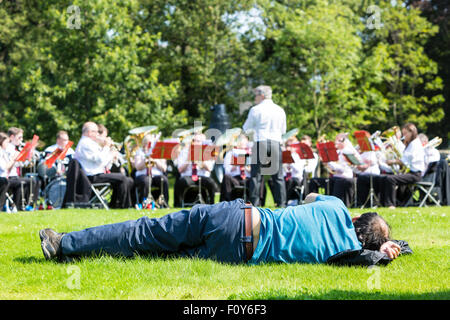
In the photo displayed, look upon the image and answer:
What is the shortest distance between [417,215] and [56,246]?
6317 mm

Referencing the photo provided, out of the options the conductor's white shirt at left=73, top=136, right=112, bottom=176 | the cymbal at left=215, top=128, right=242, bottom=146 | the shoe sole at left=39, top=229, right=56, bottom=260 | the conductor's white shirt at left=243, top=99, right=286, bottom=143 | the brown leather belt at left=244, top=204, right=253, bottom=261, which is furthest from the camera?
the cymbal at left=215, top=128, right=242, bottom=146

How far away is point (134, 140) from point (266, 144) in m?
3.69

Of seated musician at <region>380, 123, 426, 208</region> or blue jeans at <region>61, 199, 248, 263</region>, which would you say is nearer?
blue jeans at <region>61, 199, 248, 263</region>

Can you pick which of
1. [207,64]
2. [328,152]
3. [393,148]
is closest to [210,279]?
[328,152]

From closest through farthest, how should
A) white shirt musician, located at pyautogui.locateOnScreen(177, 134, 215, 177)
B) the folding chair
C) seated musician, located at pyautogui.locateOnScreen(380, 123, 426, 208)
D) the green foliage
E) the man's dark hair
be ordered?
1. the man's dark hair
2. seated musician, located at pyautogui.locateOnScreen(380, 123, 426, 208)
3. the folding chair
4. white shirt musician, located at pyautogui.locateOnScreen(177, 134, 215, 177)
5. the green foliage

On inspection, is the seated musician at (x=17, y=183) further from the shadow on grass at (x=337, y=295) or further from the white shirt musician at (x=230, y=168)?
the shadow on grass at (x=337, y=295)

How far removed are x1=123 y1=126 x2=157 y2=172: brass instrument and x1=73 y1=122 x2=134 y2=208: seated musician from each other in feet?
2.22

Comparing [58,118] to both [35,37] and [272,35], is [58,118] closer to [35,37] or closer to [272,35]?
[35,37]

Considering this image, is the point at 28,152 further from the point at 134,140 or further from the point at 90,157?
the point at 134,140

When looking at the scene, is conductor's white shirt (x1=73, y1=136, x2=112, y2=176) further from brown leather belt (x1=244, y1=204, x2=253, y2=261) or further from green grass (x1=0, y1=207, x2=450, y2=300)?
brown leather belt (x1=244, y1=204, x2=253, y2=261)

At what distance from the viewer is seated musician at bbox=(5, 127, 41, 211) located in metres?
13.5

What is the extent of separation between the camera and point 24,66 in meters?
28.0

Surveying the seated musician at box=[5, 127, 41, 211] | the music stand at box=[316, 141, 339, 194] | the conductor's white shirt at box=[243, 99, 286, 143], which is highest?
the conductor's white shirt at box=[243, 99, 286, 143]

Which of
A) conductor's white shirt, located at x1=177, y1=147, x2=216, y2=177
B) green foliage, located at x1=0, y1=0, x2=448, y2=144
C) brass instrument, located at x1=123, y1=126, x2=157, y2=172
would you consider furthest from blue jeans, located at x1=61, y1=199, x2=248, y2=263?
green foliage, located at x1=0, y1=0, x2=448, y2=144
